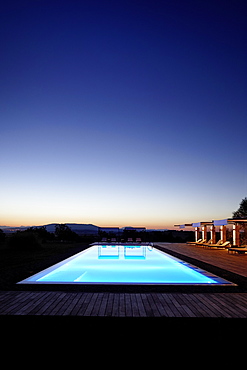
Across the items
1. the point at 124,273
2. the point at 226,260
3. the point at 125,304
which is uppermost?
the point at 125,304

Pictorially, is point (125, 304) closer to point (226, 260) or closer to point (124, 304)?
point (124, 304)

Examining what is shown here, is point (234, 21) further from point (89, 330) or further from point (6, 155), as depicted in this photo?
point (6, 155)

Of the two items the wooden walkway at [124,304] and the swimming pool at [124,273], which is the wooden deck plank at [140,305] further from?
the swimming pool at [124,273]

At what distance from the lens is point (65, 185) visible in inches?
798

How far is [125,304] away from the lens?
3.62 meters

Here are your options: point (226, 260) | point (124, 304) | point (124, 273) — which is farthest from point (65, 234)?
point (124, 304)

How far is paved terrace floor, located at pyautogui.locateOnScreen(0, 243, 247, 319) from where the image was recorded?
3.23 m

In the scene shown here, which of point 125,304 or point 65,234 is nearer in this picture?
point 125,304

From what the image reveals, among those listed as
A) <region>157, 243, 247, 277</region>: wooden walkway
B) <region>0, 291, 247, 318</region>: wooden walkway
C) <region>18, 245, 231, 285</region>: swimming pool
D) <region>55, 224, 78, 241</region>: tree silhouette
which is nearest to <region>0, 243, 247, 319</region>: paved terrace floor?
<region>0, 291, 247, 318</region>: wooden walkway

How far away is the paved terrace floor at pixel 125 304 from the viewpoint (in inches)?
127

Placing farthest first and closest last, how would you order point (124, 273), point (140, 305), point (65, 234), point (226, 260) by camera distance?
1. point (65, 234)
2. point (226, 260)
3. point (124, 273)
4. point (140, 305)

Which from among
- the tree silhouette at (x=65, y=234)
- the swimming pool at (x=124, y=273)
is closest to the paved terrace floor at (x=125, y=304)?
the swimming pool at (x=124, y=273)

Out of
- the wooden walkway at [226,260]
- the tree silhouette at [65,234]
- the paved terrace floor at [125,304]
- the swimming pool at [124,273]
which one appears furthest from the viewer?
the tree silhouette at [65,234]

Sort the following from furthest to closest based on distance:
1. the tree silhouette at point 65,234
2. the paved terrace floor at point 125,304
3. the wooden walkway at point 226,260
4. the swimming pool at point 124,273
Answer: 1. the tree silhouette at point 65,234
2. the wooden walkway at point 226,260
3. the swimming pool at point 124,273
4. the paved terrace floor at point 125,304
